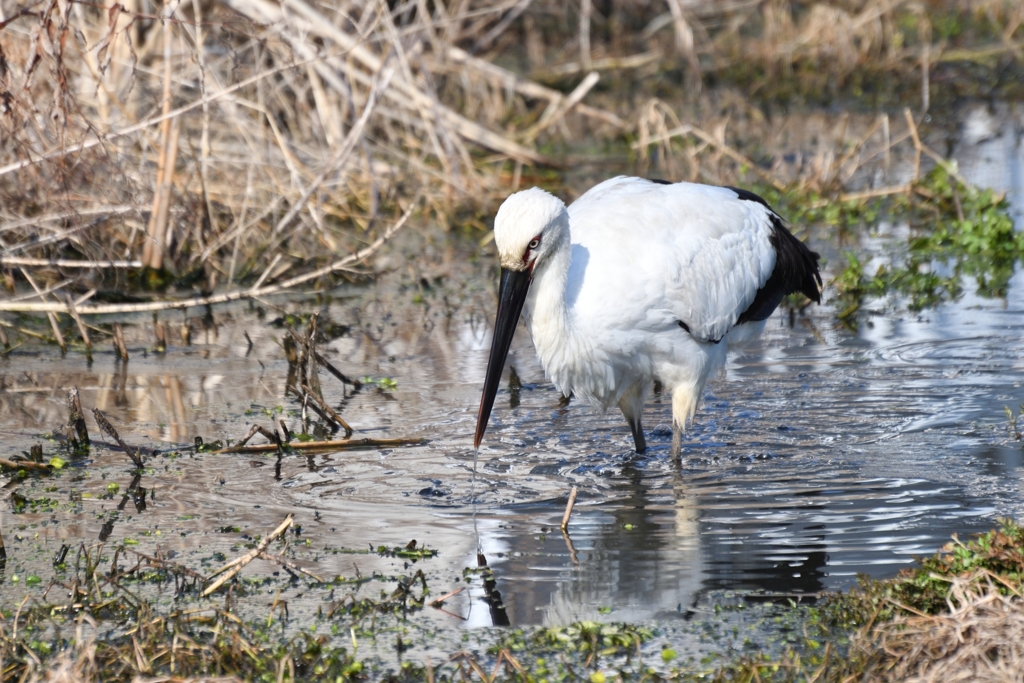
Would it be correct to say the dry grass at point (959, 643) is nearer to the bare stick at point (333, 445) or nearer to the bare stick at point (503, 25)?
the bare stick at point (333, 445)

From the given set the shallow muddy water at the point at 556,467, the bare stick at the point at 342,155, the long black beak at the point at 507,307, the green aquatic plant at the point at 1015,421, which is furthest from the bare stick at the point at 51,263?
the green aquatic plant at the point at 1015,421

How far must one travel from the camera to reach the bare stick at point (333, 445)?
5.16 m

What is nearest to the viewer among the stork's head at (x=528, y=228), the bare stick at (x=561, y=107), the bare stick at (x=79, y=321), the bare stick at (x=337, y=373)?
the stork's head at (x=528, y=228)

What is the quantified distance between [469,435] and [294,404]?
999 mm

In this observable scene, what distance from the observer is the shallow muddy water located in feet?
13.0

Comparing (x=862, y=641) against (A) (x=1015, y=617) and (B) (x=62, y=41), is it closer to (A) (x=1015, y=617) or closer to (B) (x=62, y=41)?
(A) (x=1015, y=617)

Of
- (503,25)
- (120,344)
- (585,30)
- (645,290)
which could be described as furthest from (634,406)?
(585,30)

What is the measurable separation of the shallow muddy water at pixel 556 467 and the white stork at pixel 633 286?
32cm

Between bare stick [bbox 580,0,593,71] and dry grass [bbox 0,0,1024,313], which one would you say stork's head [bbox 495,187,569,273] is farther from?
bare stick [bbox 580,0,593,71]

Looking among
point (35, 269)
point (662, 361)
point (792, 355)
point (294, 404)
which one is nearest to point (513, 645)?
point (662, 361)

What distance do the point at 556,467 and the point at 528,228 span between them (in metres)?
0.99

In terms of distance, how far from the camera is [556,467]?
4984 millimetres

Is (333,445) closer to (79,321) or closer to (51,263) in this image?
(79,321)

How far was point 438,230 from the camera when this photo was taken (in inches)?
381
